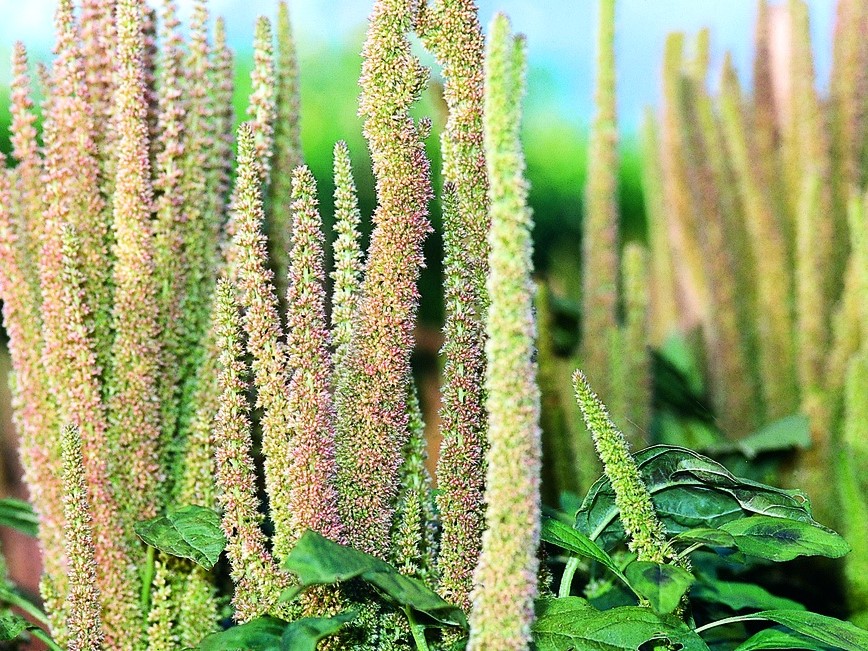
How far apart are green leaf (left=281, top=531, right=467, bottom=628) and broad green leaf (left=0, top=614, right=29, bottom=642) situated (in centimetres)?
29

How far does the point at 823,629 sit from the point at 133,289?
611 mm

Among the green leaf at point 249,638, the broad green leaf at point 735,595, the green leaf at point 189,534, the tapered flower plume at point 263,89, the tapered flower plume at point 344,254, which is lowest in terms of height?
the broad green leaf at point 735,595

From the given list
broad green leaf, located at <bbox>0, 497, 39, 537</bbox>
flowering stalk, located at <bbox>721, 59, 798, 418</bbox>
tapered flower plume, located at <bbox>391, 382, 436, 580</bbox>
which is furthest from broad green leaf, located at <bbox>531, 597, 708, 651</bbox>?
flowering stalk, located at <bbox>721, 59, 798, 418</bbox>

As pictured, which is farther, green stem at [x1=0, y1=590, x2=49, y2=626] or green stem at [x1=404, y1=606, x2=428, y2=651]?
green stem at [x1=0, y1=590, x2=49, y2=626]

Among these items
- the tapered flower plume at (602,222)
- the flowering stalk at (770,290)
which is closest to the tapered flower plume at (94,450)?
the tapered flower plume at (602,222)

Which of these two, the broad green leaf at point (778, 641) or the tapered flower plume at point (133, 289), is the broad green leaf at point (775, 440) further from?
the tapered flower plume at point (133, 289)

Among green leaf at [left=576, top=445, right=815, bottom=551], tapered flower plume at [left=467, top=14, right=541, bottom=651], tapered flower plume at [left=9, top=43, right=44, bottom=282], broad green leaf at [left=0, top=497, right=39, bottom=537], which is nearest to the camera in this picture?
tapered flower plume at [left=467, top=14, right=541, bottom=651]

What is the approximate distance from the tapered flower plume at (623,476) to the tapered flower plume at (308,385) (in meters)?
0.18

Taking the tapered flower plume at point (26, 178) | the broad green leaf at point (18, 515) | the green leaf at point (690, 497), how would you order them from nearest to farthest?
the green leaf at point (690, 497) < the tapered flower plume at point (26, 178) < the broad green leaf at point (18, 515)

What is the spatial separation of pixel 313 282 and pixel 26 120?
378mm

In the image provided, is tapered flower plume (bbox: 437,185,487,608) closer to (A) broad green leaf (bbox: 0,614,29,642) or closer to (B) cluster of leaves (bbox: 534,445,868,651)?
(B) cluster of leaves (bbox: 534,445,868,651)

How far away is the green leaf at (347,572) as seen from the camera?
1.95ft

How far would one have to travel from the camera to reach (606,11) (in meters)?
1.44

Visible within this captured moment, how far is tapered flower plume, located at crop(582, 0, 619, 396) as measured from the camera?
60.3 inches
